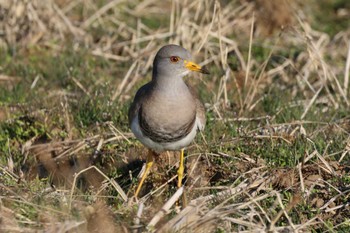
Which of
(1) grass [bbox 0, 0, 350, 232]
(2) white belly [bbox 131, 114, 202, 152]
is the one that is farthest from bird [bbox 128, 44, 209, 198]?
(1) grass [bbox 0, 0, 350, 232]

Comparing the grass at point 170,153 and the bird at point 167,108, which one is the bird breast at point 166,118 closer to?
the bird at point 167,108

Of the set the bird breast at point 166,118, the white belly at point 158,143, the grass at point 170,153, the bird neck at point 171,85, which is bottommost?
the grass at point 170,153

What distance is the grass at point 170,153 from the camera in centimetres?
462

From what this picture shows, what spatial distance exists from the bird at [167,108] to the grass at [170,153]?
0.38 m

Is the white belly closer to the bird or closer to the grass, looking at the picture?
the bird

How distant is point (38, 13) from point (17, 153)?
8.47ft

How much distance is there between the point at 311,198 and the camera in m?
4.97

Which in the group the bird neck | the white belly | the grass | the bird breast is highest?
the bird neck

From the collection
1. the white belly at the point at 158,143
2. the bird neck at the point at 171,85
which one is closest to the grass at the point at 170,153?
the white belly at the point at 158,143

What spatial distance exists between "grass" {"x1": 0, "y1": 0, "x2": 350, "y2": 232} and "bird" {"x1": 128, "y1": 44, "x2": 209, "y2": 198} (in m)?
0.38

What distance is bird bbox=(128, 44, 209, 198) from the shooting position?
496cm

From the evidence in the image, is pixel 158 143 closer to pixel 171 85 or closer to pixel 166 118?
pixel 166 118

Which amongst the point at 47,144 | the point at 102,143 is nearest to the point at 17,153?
the point at 47,144

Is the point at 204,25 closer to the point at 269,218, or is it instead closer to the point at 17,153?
the point at 17,153
